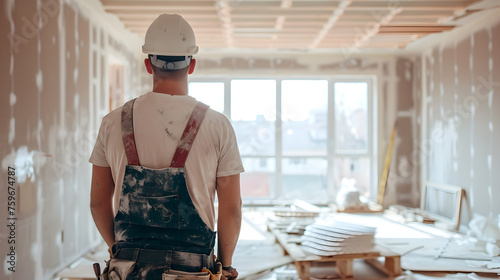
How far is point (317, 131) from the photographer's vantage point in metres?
7.28

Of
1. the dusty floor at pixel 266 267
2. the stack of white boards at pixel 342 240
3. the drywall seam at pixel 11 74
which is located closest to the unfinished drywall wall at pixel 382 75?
the dusty floor at pixel 266 267

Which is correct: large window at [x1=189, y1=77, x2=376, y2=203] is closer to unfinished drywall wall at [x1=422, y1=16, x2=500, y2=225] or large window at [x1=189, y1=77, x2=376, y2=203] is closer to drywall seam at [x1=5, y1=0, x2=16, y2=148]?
unfinished drywall wall at [x1=422, y1=16, x2=500, y2=225]

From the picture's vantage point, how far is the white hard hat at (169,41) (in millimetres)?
1366

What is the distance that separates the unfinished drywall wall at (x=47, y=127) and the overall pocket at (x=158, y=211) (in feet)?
5.68

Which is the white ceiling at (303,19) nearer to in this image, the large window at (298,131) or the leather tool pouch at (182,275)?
the large window at (298,131)

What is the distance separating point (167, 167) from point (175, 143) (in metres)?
0.08

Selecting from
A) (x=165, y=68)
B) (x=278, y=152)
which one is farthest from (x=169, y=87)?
(x=278, y=152)

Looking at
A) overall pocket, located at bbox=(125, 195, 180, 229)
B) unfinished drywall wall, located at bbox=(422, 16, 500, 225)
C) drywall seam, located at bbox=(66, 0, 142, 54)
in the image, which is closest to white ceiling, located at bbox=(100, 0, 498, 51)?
drywall seam, located at bbox=(66, 0, 142, 54)

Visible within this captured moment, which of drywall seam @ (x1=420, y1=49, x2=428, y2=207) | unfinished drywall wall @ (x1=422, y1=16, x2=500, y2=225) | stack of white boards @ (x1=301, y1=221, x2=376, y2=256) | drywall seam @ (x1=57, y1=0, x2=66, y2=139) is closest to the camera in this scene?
stack of white boards @ (x1=301, y1=221, x2=376, y2=256)

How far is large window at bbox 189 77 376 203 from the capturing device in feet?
23.6

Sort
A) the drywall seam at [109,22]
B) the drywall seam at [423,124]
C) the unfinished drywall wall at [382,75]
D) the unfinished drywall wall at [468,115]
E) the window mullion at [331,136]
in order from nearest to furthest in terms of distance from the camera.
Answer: the drywall seam at [109,22] < the unfinished drywall wall at [468,115] < the drywall seam at [423,124] < the unfinished drywall wall at [382,75] < the window mullion at [331,136]

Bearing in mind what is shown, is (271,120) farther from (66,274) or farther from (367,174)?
(66,274)

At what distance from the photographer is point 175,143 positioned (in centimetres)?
132

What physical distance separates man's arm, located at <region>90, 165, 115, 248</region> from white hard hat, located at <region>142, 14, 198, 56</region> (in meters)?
0.44
